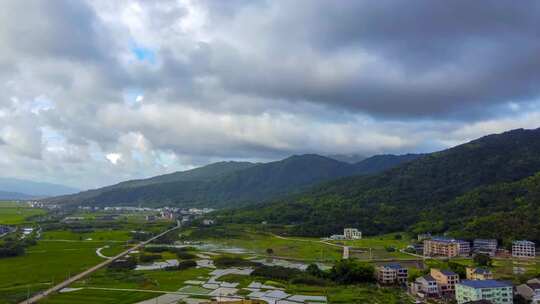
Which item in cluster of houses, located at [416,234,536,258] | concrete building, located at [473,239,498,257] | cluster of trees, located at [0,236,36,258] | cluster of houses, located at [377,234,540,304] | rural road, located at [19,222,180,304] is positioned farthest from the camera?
concrete building, located at [473,239,498,257]

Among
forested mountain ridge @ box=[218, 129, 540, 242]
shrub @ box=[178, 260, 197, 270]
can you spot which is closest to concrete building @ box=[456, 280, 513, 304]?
shrub @ box=[178, 260, 197, 270]

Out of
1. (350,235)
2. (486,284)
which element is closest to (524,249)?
(486,284)

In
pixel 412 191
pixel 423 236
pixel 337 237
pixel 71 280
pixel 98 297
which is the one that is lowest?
pixel 98 297

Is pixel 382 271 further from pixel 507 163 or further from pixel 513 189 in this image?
pixel 507 163

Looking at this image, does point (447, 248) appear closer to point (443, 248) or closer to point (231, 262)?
point (443, 248)

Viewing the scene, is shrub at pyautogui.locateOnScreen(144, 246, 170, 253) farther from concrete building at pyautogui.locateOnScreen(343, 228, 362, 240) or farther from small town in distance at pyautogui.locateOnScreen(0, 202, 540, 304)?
concrete building at pyautogui.locateOnScreen(343, 228, 362, 240)

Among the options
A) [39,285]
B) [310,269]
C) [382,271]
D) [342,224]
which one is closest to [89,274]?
[39,285]

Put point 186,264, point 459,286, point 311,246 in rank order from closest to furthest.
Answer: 1. point 459,286
2. point 186,264
3. point 311,246
